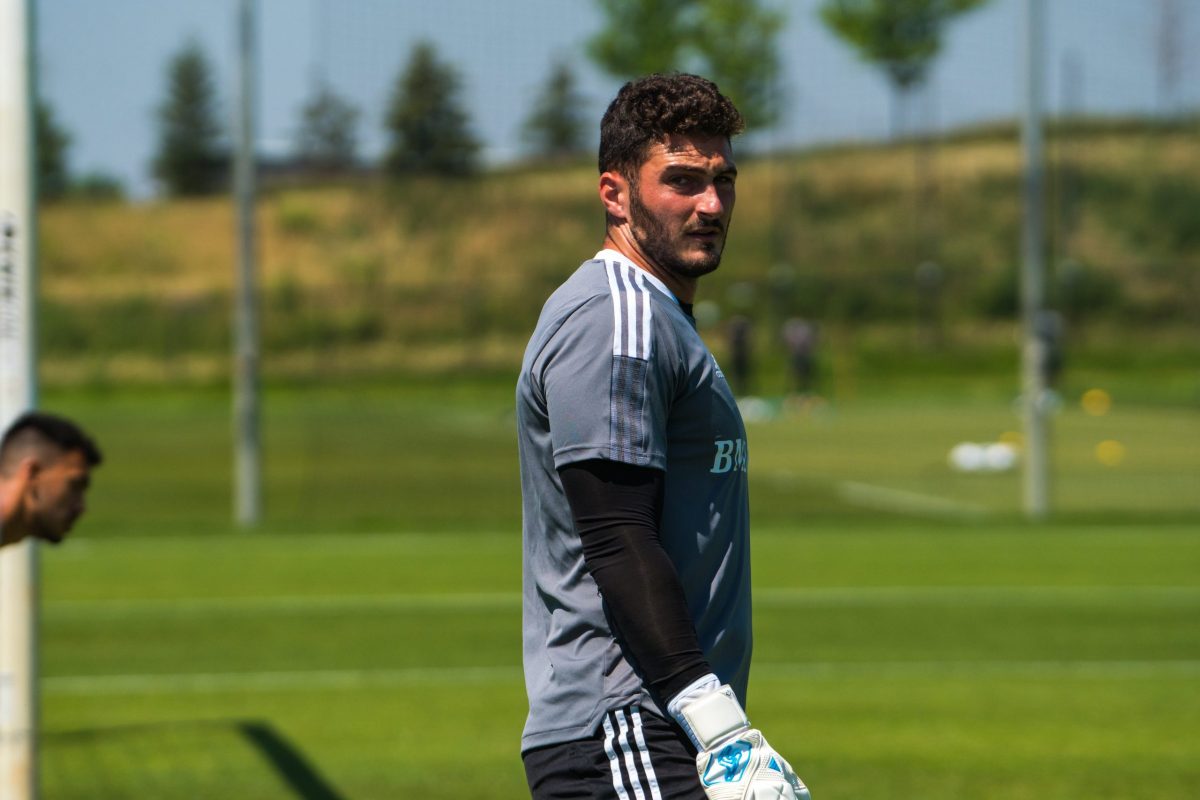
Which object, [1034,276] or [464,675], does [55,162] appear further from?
[464,675]

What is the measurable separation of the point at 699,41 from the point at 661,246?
52066 mm

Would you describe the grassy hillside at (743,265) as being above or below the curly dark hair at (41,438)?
above

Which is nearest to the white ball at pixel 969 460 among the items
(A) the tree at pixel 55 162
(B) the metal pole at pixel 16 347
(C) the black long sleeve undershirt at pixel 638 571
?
(B) the metal pole at pixel 16 347

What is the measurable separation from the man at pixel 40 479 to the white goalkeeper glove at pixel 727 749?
1.95 metres

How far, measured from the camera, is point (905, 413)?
39531 millimetres

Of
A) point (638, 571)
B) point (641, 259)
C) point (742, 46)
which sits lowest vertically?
point (638, 571)

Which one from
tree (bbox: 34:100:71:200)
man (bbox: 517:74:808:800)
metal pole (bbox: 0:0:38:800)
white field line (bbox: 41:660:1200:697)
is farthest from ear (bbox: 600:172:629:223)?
tree (bbox: 34:100:71:200)

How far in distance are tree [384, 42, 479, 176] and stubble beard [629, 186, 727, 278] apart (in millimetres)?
22707

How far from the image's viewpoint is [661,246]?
3.42m

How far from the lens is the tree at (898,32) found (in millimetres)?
55281

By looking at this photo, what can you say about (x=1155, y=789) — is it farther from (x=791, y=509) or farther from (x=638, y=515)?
(x=791, y=509)

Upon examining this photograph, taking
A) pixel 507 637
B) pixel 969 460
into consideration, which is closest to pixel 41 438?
pixel 507 637

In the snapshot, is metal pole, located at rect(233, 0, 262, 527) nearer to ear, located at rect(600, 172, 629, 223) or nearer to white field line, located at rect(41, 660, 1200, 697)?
white field line, located at rect(41, 660, 1200, 697)

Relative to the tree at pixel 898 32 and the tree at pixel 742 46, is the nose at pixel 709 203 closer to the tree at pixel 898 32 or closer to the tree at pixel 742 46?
the tree at pixel 742 46
